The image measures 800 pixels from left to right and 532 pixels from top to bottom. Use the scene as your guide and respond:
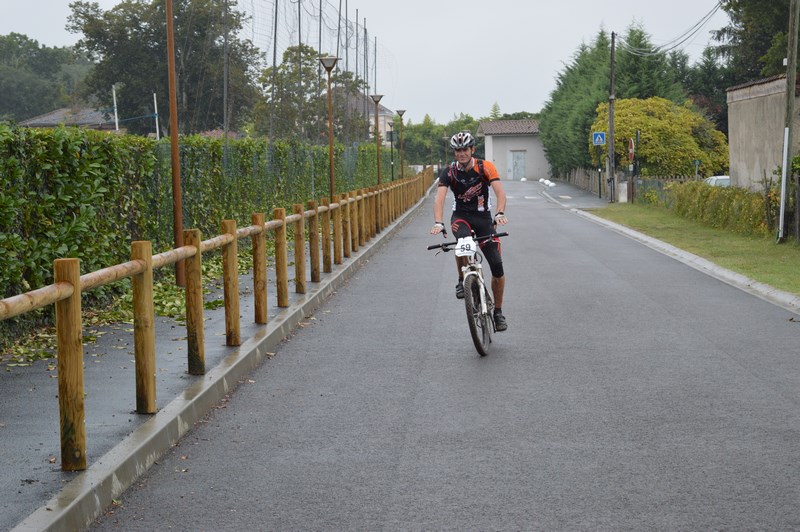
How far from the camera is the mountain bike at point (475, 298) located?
940 cm

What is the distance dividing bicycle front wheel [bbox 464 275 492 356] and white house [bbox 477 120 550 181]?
95.8 meters

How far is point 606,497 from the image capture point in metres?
5.29

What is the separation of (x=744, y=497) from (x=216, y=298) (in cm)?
867

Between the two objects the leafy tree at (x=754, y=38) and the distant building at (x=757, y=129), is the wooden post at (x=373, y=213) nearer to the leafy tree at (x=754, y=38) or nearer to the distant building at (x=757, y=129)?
the distant building at (x=757, y=129)

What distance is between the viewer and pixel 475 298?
967cm

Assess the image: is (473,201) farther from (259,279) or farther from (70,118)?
(70,118)

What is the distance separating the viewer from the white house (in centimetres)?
10538

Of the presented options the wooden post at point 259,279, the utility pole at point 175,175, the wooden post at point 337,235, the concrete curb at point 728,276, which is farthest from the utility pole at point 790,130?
the wooden post at point 259,279

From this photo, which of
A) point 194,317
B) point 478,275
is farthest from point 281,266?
point 194,317

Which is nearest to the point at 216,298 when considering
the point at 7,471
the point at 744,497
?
the point at 7,471

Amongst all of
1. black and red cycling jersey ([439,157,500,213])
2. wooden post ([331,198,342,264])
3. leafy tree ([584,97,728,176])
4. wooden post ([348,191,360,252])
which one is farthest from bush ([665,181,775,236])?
leafy tree ([584,97,728,176])

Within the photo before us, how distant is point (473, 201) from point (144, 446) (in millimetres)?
5079

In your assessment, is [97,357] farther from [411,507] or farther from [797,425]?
[797,425]

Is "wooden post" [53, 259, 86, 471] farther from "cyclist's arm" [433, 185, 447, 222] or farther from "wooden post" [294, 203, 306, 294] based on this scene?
"wooden post" [294, 203, 306, 294]
